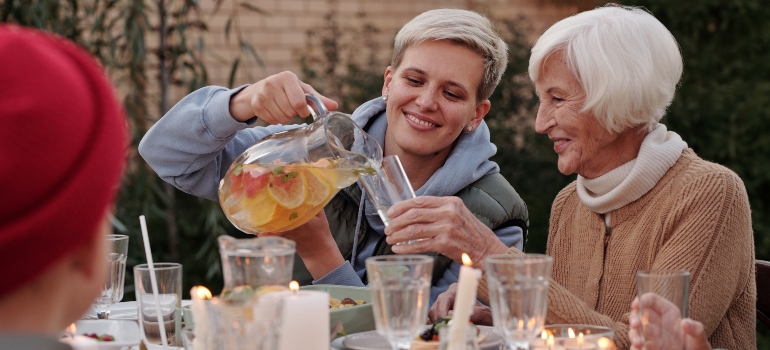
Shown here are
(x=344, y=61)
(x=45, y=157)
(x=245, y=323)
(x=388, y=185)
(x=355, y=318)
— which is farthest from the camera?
(x=344, y=61)

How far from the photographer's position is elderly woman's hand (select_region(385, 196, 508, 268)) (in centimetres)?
200

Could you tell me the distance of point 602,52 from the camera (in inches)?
93.6

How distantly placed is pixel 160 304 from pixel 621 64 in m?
1.26

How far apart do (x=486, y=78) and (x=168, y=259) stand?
2.64 m

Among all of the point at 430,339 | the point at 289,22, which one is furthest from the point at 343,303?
the point at 289,22

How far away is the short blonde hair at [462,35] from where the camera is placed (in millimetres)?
2678

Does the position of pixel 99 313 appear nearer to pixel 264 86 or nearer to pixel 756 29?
pixel 264 86

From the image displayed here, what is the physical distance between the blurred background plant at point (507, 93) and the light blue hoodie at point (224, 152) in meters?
1.45

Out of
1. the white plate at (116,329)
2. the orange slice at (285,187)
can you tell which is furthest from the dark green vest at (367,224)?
the white plate at (116,329)

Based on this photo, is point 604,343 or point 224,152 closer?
point 604,343

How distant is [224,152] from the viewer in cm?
274

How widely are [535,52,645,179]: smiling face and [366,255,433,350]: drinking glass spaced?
1.05 m

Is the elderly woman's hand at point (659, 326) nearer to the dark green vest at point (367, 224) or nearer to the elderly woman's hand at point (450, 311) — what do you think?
the elderly woman's hand at point (450, 311)

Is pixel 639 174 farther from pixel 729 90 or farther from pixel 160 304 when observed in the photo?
pixel 729 90
